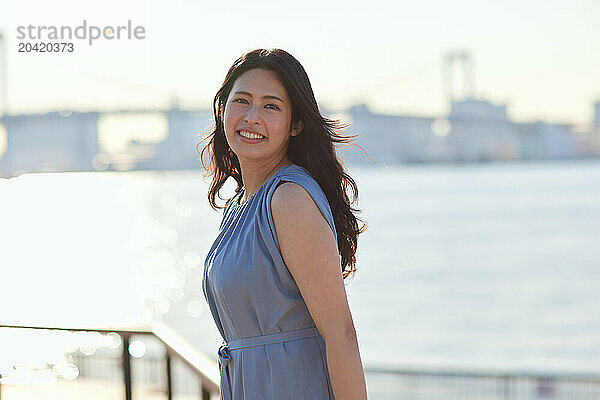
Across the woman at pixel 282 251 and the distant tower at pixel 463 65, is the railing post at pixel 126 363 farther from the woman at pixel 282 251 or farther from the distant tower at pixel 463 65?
the distant tower at pixel 463 65

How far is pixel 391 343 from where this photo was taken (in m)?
27.1

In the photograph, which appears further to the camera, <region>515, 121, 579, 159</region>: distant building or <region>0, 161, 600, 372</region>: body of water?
<region>515, 121, 579, 159</region>: distant building

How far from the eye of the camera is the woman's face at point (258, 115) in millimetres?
1425

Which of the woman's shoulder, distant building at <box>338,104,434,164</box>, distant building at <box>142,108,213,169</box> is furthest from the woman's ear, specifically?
distant building at <box>338,104,434,164</box>

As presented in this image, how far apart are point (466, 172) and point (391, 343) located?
210ft

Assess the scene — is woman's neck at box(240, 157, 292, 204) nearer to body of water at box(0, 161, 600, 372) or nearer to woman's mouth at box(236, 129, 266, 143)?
woman's mouth at box(236, 129, 266, 143)

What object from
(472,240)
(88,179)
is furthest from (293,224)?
(88,179)

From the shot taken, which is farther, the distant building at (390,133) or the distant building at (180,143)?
the distant building at (390,133)

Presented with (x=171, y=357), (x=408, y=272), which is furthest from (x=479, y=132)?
(x=171, y=357)

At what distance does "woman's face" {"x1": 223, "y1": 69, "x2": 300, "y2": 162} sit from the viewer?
1.42m

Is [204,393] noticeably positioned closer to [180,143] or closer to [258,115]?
[258,115]

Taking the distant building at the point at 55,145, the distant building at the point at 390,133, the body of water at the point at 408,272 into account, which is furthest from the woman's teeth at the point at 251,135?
the distant building at the point at 390,133

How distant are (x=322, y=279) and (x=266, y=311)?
0.13 m

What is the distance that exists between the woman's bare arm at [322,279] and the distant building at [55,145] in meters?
33.9
